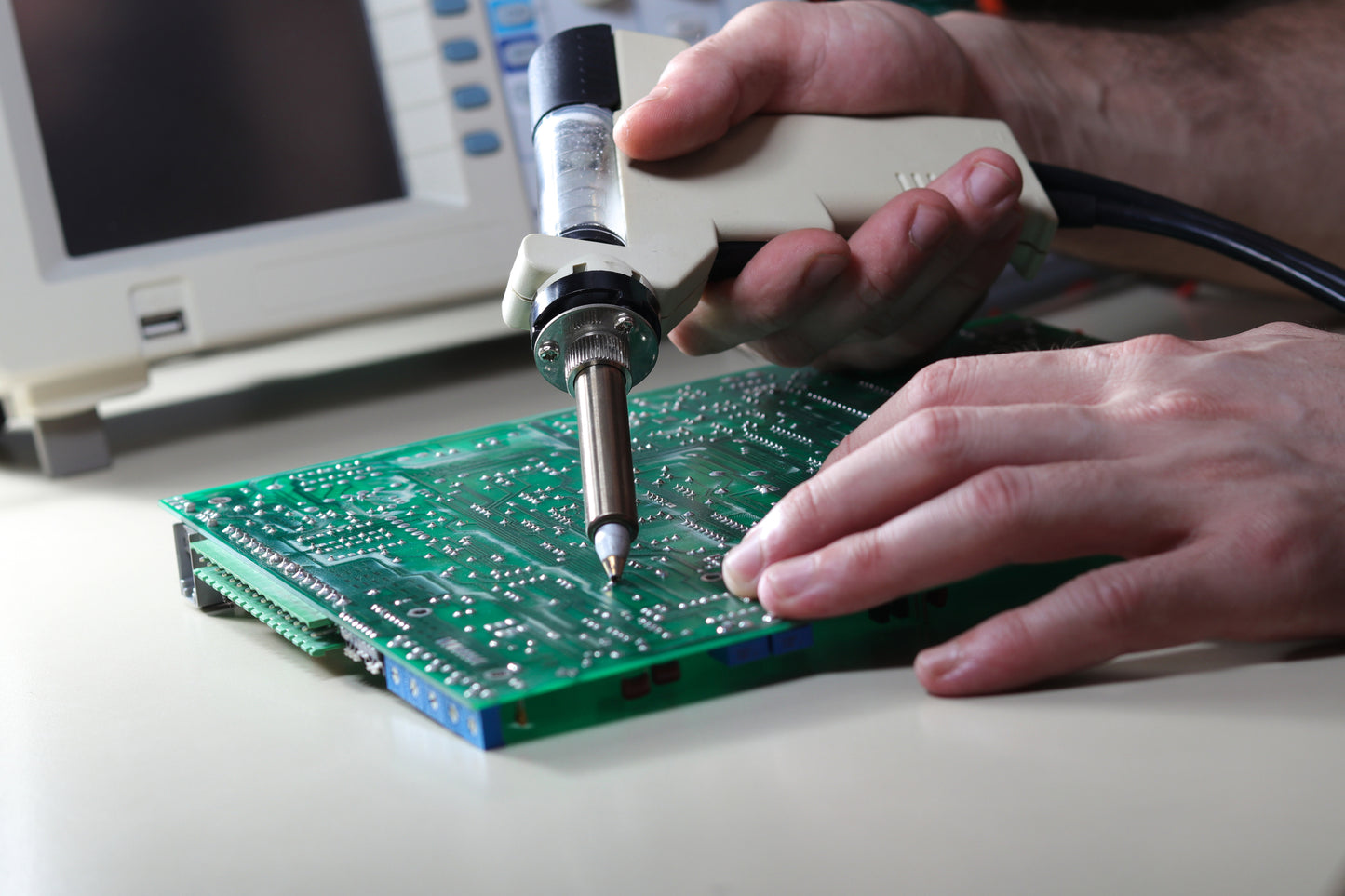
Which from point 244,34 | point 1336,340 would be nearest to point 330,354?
point 244,34

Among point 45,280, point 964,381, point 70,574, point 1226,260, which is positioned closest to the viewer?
point 964,381

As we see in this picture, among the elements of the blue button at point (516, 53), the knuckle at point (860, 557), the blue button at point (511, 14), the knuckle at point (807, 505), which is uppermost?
the blue button at point (511, 14)

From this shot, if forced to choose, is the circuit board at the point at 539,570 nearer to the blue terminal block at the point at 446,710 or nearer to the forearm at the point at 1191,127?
the blue terminal block at the point at 446,710

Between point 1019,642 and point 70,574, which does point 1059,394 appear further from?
point 70,574

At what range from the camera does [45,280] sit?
3.28ft

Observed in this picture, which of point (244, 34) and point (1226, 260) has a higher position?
point (244, 34)

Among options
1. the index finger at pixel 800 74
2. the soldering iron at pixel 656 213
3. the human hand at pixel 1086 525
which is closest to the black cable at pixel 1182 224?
the soldering iron at pixel 656 213

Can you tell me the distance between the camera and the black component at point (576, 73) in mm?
857

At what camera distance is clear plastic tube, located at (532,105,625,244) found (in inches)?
30.1

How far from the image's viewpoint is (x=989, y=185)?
34.3 inches

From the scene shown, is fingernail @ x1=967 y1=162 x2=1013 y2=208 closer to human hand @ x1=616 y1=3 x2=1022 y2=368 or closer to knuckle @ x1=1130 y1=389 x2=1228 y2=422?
human hand @ x1=616 y1=3 x2=1022 y2=368

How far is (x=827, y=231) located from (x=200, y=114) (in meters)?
0.55

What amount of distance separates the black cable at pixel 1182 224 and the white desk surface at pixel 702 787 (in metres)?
0.37

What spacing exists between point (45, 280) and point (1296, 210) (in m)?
1.14
